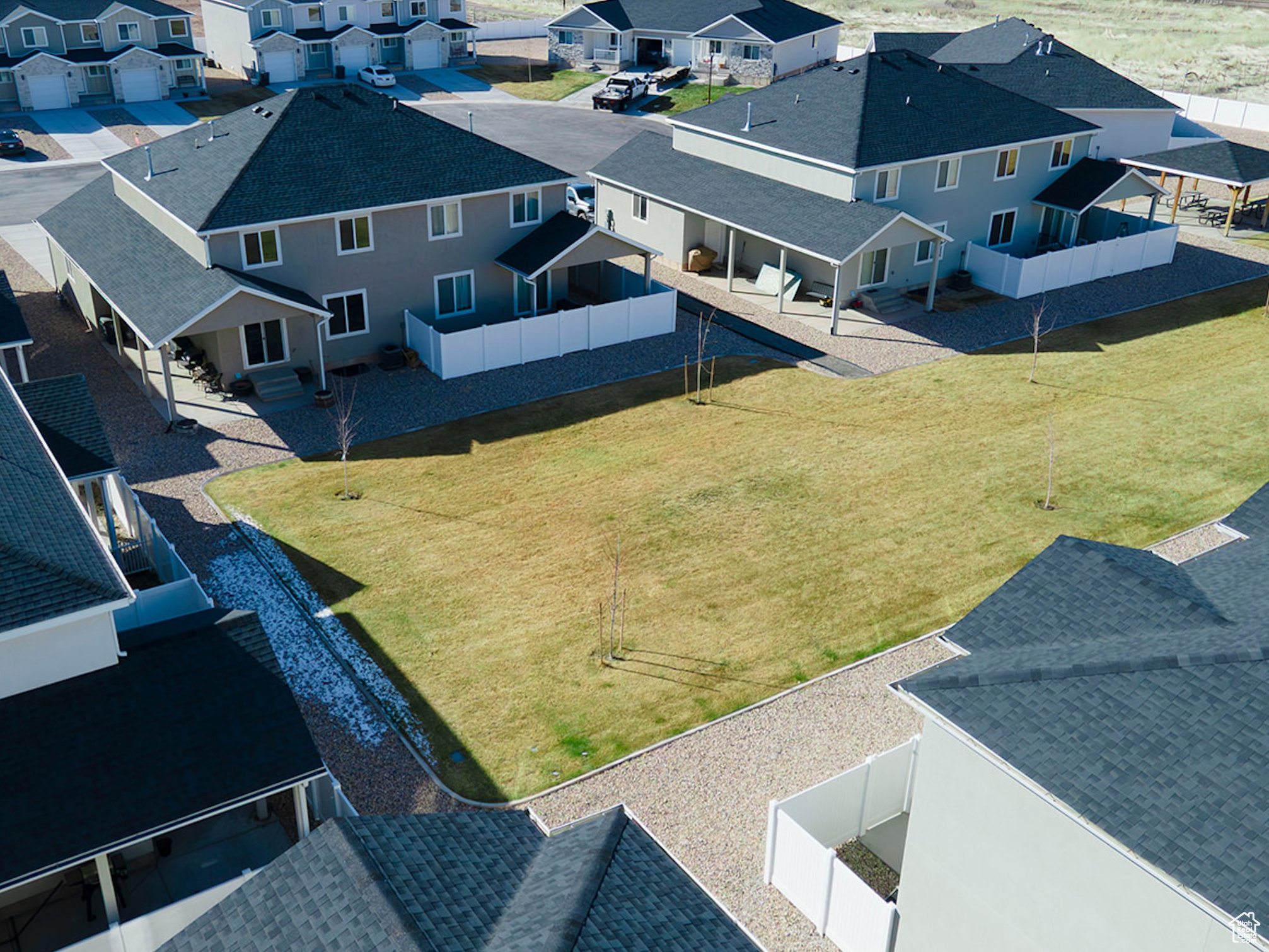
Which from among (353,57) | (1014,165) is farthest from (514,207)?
(353,57)

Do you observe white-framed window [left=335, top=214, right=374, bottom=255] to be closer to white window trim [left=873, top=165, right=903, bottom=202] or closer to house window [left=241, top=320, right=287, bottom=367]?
house window [left=241, top=320, right=287, bottom=367]

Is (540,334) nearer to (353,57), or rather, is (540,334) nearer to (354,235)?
(354,235)

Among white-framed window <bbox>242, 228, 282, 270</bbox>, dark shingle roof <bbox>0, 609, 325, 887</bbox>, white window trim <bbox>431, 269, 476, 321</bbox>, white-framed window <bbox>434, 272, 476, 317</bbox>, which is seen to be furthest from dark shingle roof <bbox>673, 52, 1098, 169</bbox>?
dark shingle roof <bbox>0, 609, 325, 887</bbox>

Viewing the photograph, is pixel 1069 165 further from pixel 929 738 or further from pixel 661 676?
pixel 929 738

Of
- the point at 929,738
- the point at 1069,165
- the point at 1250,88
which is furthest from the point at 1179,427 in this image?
the point at 1250,88

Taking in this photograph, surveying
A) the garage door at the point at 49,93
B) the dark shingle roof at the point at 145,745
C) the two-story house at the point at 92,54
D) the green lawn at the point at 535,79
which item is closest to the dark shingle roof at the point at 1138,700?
the dark shingle roof at the point at 145,745

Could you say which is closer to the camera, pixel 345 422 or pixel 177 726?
pixel 177 726
